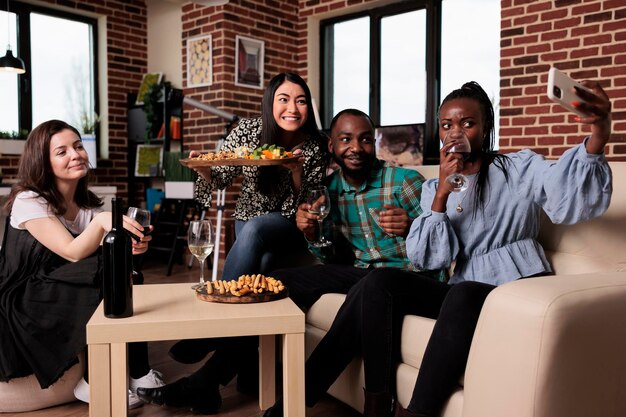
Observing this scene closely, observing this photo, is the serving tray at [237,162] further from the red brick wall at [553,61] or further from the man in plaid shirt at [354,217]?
the red brick wall at [553,61]

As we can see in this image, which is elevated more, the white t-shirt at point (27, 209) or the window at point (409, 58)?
the window at point (409, 58)

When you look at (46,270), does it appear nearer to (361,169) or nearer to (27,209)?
(27,209)

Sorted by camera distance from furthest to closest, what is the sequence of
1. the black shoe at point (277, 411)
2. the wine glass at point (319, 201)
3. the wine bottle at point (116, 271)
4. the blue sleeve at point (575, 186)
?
the wine glass at point (319, 201)
the black shoe at point (277, 411)
the blue sleeve at point (575, 186)
the wine bottle at point (116, 271)

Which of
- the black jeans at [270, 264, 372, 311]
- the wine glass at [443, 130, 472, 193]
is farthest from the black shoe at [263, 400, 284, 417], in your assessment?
the wine glass at [443, 130, 472, 193]

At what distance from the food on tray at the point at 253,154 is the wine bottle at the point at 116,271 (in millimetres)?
780

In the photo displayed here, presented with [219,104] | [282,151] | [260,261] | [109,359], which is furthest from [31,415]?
[219,104]

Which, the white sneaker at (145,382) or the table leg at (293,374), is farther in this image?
the white sneaker at (145,382)

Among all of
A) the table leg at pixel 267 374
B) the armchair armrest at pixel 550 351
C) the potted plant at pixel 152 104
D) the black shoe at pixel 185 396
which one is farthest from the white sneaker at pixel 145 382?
the potted plant at pixel 152 104

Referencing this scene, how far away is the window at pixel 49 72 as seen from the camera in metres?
5.24

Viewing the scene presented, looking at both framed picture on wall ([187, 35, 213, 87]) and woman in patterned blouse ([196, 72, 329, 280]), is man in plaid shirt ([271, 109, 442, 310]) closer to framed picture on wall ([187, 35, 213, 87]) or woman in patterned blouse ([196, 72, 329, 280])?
woman in patterned blouse ([196, 72, 329, 280])

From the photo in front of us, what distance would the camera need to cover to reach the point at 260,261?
7.64 ft

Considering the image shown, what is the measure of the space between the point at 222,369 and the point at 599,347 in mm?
1120

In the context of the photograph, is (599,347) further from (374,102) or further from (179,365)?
(374,102)

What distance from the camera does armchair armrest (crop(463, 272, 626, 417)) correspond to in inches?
48.2
